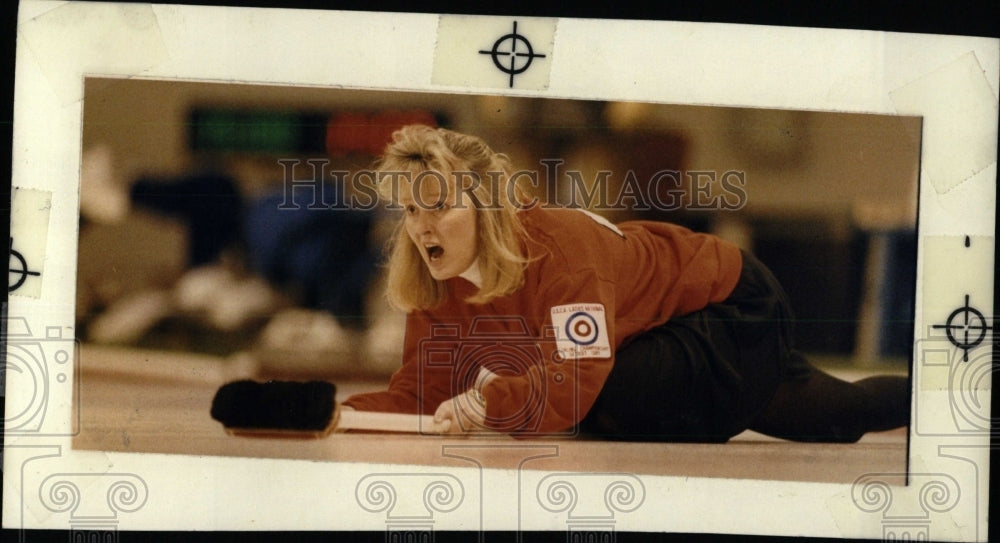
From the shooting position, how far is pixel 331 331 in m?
3.19

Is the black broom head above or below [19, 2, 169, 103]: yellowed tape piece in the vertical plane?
below

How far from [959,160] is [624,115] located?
4.44 feet

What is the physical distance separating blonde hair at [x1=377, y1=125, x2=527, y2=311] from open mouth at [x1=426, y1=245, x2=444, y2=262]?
4cm

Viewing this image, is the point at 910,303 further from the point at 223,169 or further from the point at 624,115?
the point at 223,169

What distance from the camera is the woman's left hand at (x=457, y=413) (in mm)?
3188

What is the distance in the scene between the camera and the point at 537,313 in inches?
126

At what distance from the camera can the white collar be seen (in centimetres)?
320

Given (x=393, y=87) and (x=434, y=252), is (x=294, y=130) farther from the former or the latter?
(x=434, y=252)

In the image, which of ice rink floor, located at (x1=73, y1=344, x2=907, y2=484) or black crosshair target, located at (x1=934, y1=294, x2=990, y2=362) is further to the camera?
black crosshair target, located at (x1=934, y1=294, x2=990, y2=362)

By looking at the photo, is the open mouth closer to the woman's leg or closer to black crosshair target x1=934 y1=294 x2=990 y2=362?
the woman's leg

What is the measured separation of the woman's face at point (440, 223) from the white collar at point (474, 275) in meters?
0.01

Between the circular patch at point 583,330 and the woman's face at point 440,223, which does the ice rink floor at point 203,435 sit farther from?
the woman's face at point 440,223

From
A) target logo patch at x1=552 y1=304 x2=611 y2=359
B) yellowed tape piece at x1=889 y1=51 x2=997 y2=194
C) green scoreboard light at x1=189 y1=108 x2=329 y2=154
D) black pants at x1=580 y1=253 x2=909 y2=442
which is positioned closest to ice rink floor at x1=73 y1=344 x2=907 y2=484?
black pants at x1=580 y1=253 x2=909 y2=442

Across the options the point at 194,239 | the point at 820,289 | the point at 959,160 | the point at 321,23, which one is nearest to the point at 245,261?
the point at 194,239
